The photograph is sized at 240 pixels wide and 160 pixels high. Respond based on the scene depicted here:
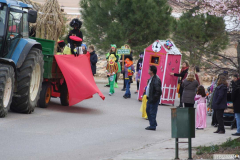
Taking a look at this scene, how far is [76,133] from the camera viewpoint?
446 inches

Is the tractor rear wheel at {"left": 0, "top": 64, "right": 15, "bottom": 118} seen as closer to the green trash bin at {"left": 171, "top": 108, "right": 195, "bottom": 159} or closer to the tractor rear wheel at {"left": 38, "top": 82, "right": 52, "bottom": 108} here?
the tractor rear wheel at {"left": 38, "top": 82, "right": 52, "bottom": 108}

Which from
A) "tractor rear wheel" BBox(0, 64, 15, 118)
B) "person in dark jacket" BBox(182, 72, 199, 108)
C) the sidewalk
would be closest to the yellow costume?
"person in dark jacket" BBox(182, 72, 199, 108)

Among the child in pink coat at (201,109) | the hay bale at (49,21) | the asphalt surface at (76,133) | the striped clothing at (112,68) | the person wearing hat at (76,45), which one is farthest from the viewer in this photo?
the striped clothing at (112,68)

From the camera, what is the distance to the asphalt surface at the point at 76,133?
917 cm

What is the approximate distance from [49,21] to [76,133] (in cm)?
891

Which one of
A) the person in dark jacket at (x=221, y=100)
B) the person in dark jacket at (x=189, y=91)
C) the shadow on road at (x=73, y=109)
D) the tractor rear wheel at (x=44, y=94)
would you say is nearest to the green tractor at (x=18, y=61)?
the tractor rear wheel at (x=44, y=94)

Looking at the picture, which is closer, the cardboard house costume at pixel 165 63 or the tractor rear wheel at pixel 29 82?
the tractor rear wheel at pixel 29 82

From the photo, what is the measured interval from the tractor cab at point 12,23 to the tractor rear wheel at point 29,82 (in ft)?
1.74

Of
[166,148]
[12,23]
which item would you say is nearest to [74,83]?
[12,23]

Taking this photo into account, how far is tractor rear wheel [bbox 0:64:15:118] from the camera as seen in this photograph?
1188 centimetres

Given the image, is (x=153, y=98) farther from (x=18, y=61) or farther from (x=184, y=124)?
(x=184, y=124)

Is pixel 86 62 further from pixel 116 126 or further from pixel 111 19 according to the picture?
pixel 111 19

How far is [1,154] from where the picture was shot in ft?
28.3

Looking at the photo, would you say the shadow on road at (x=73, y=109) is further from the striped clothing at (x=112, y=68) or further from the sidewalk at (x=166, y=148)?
the striped clothing at (x=112, y=68)
